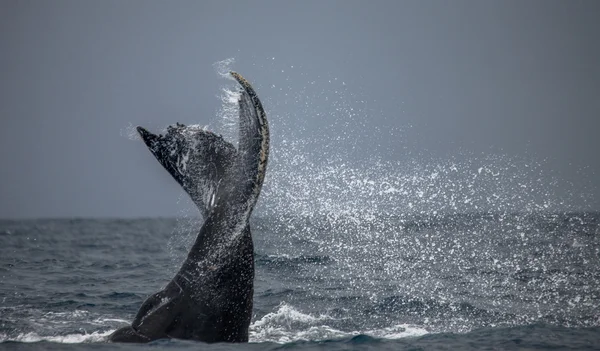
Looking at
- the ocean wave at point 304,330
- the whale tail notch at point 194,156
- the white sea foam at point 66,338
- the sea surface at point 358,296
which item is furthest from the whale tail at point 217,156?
the white sea foam at point 66,338

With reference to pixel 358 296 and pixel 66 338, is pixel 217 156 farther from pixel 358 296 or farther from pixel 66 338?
pixel 358 296

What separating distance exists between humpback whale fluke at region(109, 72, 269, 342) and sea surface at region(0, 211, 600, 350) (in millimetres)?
239

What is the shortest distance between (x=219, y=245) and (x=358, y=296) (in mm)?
6781

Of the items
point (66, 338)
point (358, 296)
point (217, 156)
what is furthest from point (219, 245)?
point (358, 296)

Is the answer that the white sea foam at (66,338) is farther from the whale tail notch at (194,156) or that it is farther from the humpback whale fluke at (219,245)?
the whale tail notch at (194,156)

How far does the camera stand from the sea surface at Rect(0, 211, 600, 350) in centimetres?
942

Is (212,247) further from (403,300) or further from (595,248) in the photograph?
(595,248)

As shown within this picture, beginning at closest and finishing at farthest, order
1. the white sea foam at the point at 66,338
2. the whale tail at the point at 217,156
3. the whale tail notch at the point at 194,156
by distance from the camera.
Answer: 1. the whale tail at the point at 217,156
2. the whale tail notch at the point at 194,156
3. the white sea foam at the point at 66,338

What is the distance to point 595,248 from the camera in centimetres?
2370

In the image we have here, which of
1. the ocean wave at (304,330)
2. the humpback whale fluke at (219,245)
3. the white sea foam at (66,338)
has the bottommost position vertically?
the white sea foam at (66,338)

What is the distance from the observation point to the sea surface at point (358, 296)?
371 inches

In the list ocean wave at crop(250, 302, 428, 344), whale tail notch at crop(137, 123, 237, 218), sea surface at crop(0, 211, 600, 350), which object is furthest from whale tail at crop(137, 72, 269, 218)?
ocean wave at crop(250, 302, 428, 344)

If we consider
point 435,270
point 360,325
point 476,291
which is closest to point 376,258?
point 435,270

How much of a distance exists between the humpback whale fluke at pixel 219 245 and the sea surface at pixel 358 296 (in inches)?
9.4
